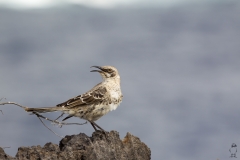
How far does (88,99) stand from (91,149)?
84.2 inches

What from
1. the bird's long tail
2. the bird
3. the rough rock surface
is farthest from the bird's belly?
the rough rock surface

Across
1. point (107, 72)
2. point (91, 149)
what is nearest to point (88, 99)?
point (107, 72)

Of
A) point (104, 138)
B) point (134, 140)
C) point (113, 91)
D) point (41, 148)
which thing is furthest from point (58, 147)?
point (113, 91)

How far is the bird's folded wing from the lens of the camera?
12.7 metres

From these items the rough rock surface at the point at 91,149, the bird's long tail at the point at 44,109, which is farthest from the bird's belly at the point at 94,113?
the rough rock surface at the point at 91,149

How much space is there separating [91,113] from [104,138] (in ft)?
4.75

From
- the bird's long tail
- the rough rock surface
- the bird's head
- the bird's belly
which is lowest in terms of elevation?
the rough rock surface

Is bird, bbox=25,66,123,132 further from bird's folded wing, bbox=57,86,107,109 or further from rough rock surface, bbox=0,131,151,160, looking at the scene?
rough rock surface, bbox=0,131,151,160

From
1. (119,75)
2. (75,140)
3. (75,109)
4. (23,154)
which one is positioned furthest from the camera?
(119,75)

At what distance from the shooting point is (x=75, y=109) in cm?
1275

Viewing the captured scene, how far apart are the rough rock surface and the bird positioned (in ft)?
2.95

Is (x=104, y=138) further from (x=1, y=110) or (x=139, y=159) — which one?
(x=1, y=110)

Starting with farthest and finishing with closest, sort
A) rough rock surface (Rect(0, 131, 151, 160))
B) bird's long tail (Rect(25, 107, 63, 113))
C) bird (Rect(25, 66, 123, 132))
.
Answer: bird (Rect(25, 66, 123, 132)) < bird's long tail (Rect(25, 107, 63, 113)) < rough rock surface (Rect(0, 131, 151, 160))

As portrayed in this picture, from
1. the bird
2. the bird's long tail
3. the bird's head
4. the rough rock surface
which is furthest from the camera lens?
the bird's head
